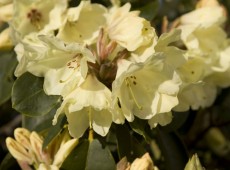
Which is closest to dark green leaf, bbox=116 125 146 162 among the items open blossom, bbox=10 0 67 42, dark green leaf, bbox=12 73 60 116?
dark green leaf, bbox=12 73 60 116

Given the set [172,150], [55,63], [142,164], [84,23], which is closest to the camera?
[142,164]

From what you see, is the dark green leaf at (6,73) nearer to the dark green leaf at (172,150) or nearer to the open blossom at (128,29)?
the open blossom at (128,29)

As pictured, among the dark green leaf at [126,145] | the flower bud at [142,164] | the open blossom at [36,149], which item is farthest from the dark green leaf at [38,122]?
the flower bud at [142,164]

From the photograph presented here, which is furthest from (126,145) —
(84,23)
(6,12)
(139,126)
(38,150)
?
(6,12)

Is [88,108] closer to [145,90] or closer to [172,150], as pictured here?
[145,90]

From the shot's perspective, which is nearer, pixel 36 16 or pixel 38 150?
pixel 38 150

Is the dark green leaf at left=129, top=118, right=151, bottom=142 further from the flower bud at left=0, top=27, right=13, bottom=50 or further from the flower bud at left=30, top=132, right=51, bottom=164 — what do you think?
the flower bud at left=0, top=27, right=13, bottom=50

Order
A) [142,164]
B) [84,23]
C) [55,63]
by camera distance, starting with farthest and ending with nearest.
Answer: [84,23] < [55,63] < [142,164]
